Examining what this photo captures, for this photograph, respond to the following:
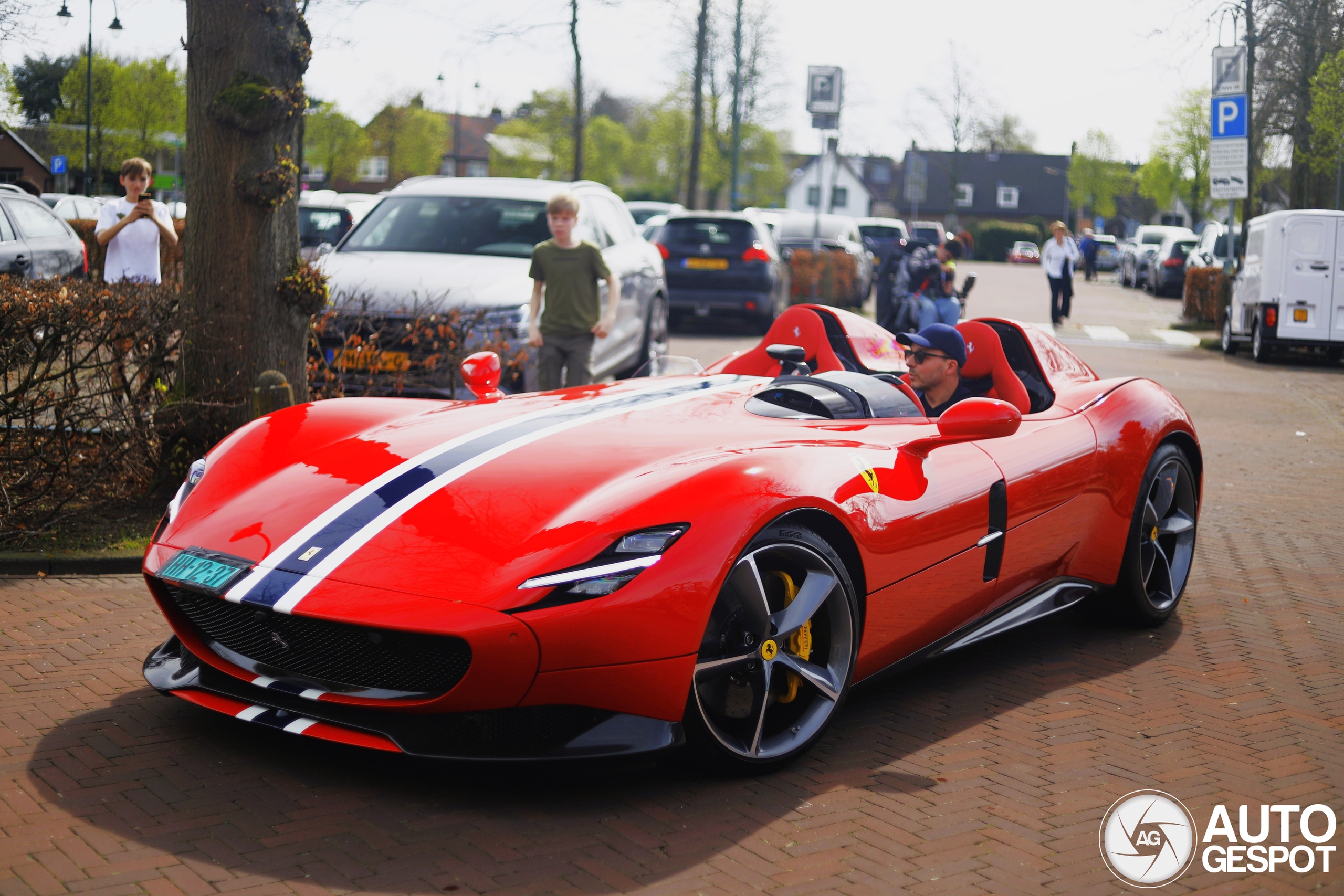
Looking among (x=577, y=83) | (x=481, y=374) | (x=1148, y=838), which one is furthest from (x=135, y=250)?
(x=577, y=83)

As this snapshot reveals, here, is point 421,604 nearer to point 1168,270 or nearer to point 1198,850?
point 1198,850

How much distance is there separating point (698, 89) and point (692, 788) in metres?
30.4

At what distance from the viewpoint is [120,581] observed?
592 centimetres

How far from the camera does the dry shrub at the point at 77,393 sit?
604 cm

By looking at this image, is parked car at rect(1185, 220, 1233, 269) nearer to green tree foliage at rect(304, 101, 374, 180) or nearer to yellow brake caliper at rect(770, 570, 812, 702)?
yellow brake caliper at rect(770, 570, 812, 702)

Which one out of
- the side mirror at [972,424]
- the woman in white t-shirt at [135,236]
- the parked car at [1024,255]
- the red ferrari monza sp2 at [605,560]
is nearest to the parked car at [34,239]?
the woman in white t-shirt at [135,236]

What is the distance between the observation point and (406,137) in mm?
64188

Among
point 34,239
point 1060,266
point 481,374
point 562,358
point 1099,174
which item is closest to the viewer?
point 481,374

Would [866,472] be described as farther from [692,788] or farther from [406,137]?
[406,137]

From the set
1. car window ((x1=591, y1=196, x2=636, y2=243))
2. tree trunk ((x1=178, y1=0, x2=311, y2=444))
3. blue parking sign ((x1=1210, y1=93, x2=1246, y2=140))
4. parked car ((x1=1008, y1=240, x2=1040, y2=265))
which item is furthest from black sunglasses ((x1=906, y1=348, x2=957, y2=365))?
parked car ((x1=1008, y1=240, x2=1040, y2=265))

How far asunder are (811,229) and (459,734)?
25153 mm

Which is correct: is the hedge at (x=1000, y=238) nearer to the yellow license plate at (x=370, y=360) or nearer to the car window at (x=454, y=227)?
the car window at (x=454, y=227)

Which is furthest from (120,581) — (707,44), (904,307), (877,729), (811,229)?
(707,44)

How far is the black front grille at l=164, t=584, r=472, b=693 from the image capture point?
3.38 m
